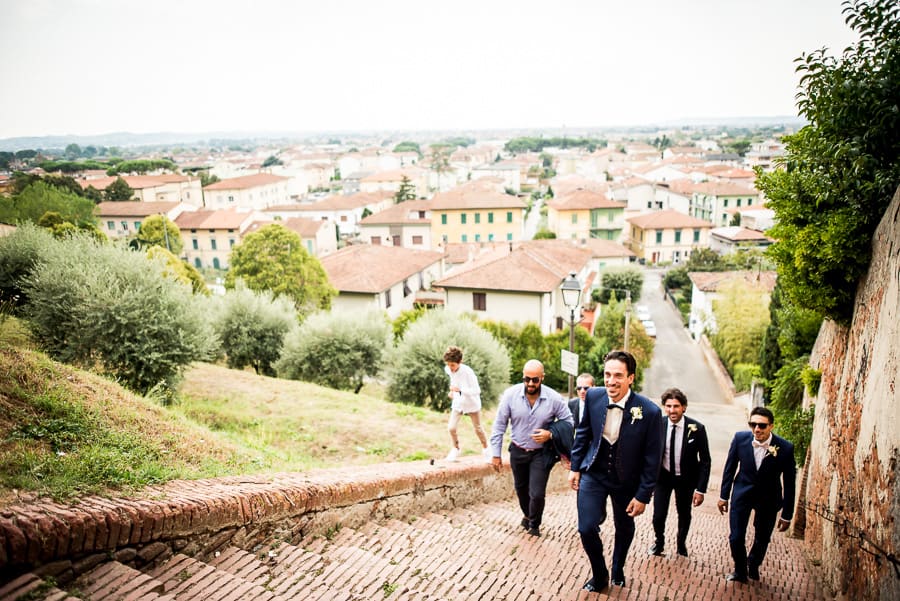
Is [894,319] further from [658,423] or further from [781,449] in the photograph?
[658,423]

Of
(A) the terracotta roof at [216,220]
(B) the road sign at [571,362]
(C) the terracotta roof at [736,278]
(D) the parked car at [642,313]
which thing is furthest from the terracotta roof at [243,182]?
(B) the road sign at [571,362]

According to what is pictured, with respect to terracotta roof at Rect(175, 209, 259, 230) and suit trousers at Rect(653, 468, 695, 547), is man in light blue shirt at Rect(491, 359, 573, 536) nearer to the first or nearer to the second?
suit trousers at Rect(653, 468, 695, 547)

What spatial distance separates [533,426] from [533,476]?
0.54m

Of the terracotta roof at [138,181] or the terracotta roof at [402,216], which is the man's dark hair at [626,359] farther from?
the terracotta roof at [402,216]

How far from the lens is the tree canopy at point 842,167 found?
575 centimetres

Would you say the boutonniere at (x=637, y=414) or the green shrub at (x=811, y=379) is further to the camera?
the green shrub at (x=811, y=379)

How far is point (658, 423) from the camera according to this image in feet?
14.7

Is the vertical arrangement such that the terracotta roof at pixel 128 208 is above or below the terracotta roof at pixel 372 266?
above

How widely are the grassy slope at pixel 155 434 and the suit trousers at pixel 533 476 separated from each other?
303cm

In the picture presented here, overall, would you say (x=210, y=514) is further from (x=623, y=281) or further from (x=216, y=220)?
(x=216, y=220)

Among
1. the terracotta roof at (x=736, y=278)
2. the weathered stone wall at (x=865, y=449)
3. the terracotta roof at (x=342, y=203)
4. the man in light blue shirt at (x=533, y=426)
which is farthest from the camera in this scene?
the terracotta roof at (x=342, y=203)

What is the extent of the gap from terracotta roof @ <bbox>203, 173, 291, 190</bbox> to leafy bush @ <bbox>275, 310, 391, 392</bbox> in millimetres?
54052

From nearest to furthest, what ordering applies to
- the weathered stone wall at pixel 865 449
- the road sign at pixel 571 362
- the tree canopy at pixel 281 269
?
the weathered stone wall at pixel 865 449
the road sign at pixel 571 362
the tree canopy at pixel 281 269

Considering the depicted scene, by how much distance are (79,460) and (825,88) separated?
8606 millimetres
